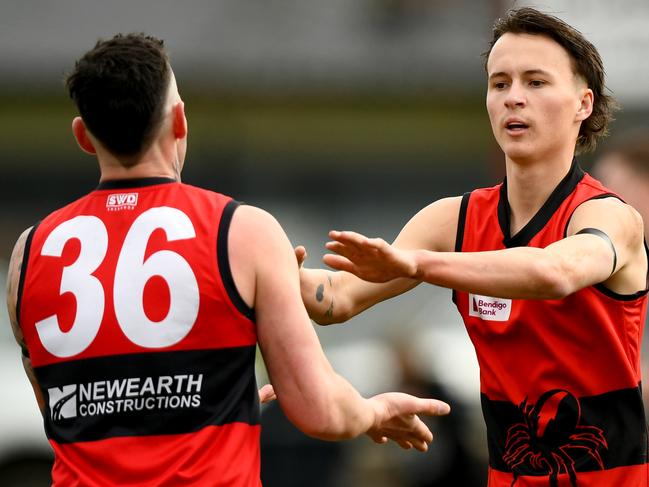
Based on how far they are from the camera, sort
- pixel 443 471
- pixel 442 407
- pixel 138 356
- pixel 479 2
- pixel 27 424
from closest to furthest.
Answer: pixel 138 356
pixel 442 407
pixel 443 471
pixel 27 424
pixel 479 2

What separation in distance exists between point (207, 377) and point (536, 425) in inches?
64.4

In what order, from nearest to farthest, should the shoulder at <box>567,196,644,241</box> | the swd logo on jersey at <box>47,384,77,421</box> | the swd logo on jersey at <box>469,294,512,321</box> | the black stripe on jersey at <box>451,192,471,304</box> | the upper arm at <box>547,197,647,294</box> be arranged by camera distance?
the swd logo on jersey at <box>47,384,77,421</box>
the upper arm at <box>547,197,647,294</box>
the shoulder at <box>567,196,644,241</box>
the swd logo on jersey at <box>469,294,512,321</box>
the black stripe on jersey at <box>451,192,471,304</box>

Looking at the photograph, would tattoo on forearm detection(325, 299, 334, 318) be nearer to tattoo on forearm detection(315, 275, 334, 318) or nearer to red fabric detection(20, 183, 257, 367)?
tattoo on forearm detection(315, 275, 334, 318)

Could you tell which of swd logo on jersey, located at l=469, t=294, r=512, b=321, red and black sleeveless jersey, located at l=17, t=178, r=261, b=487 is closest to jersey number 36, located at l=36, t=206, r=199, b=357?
red and black sleeveless jersey, located at l=17, t=178, r=261, b=487

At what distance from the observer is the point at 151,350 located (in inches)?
168

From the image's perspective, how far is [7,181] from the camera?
20781mm

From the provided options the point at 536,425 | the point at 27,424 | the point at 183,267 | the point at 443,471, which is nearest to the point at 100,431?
the point at 183,267

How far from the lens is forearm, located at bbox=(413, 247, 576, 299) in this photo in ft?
15.7

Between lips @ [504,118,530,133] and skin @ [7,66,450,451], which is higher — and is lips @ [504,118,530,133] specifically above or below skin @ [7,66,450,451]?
above

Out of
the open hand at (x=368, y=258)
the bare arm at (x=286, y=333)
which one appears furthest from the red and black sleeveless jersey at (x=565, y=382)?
the bare arm at (x=286, y=333)

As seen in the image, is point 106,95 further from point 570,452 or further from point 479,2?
point 479,2

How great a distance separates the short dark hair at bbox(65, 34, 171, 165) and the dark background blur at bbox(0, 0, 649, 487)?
13198 mm

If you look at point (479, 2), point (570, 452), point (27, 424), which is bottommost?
point (27, 424)

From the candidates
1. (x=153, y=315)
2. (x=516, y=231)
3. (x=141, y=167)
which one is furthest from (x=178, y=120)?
(x=516, y=231)
